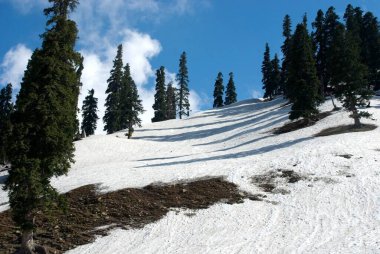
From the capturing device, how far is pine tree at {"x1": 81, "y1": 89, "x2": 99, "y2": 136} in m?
81.6

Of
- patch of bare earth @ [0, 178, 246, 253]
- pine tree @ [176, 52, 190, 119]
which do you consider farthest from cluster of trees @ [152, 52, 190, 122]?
patch of bare earth @ [0, 178, 246, 253]

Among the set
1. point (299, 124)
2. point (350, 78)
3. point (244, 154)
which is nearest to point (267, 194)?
point (244, 154)

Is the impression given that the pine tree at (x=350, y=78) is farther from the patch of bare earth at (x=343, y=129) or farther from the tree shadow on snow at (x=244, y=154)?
the tree shadow on snow at (x=244, y=154)

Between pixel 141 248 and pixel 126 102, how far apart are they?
4671cm

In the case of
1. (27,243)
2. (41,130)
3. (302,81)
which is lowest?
(27,243)

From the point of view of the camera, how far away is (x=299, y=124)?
46.5m

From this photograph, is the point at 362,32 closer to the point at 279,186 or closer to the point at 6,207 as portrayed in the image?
the point at 279,186

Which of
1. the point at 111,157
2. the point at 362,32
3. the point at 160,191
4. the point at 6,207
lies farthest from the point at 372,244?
the point at 362,32

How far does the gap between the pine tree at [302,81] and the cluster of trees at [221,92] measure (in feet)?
182

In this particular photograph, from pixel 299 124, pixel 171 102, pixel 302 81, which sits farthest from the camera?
pixel 171 102

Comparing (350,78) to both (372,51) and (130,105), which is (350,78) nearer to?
(372,51)

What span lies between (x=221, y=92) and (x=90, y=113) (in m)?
39.1

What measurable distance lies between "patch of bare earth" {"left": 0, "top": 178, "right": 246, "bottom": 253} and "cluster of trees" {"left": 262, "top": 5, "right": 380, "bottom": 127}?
20705 millimetres

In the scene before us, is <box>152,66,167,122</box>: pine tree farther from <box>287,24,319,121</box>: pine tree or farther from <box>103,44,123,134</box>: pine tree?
<box>287,24,319,121</box>: pine tree
